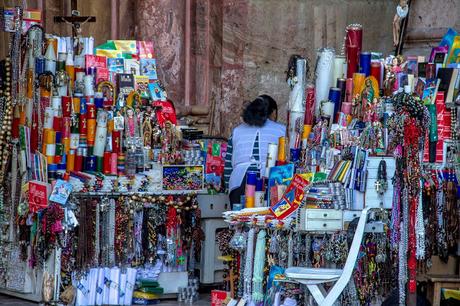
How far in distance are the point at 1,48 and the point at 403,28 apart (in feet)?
14.1

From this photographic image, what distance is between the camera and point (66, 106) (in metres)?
11.9

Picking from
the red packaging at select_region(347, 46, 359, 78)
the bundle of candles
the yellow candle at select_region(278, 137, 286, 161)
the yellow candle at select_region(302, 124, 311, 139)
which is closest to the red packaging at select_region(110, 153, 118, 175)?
the bundle of candles

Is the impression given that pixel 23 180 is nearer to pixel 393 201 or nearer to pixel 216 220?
pixel 216 220

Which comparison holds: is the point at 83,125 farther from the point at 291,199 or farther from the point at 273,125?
the point at 291,199

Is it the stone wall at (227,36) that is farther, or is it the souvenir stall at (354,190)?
the stone wall at (227,36)

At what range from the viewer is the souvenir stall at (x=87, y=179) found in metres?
11.8

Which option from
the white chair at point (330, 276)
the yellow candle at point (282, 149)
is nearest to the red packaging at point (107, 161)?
the yellow candle at point (282, 149)

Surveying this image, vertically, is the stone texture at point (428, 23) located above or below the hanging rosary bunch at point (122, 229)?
above

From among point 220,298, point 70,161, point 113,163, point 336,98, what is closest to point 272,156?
point 336,98

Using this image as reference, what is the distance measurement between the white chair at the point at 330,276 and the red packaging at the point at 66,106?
2969 millimetres

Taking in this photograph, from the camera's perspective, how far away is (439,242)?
10.6 m

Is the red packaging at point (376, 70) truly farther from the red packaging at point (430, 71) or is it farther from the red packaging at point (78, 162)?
the red packaging at point (78, 162)

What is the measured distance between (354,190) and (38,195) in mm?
Answer: 2953

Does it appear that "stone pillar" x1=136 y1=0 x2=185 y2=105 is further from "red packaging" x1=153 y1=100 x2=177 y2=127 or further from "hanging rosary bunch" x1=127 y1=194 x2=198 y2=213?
"hanging rosary bunch" x1=127 y1=194 x2=198 y2=213
